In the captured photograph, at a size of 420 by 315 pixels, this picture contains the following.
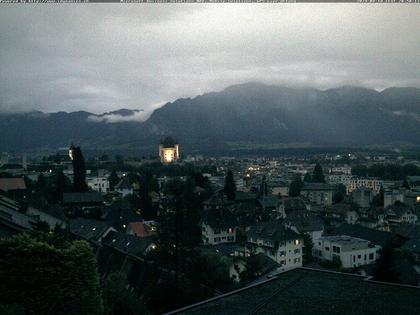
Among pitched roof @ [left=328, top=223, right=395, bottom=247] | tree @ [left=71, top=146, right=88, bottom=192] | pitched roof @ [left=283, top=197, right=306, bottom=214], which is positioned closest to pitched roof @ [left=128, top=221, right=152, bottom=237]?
pitched roof @ [left=328, top=223, right=395, bottom=247]

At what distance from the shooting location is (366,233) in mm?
23266

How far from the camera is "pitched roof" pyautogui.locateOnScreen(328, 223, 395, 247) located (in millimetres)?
22047

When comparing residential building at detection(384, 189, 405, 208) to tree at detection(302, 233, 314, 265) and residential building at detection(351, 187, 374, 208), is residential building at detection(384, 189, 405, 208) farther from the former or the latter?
tree at detection(302, 233, 314, 265)

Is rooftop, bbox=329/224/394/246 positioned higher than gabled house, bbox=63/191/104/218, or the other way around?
gabled house, bbox=63/191/104/218

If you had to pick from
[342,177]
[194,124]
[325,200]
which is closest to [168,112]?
[194,124]

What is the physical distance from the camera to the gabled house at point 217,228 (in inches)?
933

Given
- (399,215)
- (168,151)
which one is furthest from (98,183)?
(168,151)

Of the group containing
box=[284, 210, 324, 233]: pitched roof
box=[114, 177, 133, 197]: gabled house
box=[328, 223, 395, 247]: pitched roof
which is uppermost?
box=[114, 177, 133, 197]: gabled house

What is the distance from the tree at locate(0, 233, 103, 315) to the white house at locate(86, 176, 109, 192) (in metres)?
41.3

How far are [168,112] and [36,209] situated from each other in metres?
155

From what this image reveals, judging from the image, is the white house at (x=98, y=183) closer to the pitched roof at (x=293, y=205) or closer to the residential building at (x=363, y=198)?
the pitched roof at (x=293, y=205)

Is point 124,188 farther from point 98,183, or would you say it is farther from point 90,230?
point 90,230

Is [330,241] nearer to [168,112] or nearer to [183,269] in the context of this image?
[183,269]

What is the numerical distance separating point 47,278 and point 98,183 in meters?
42.2
